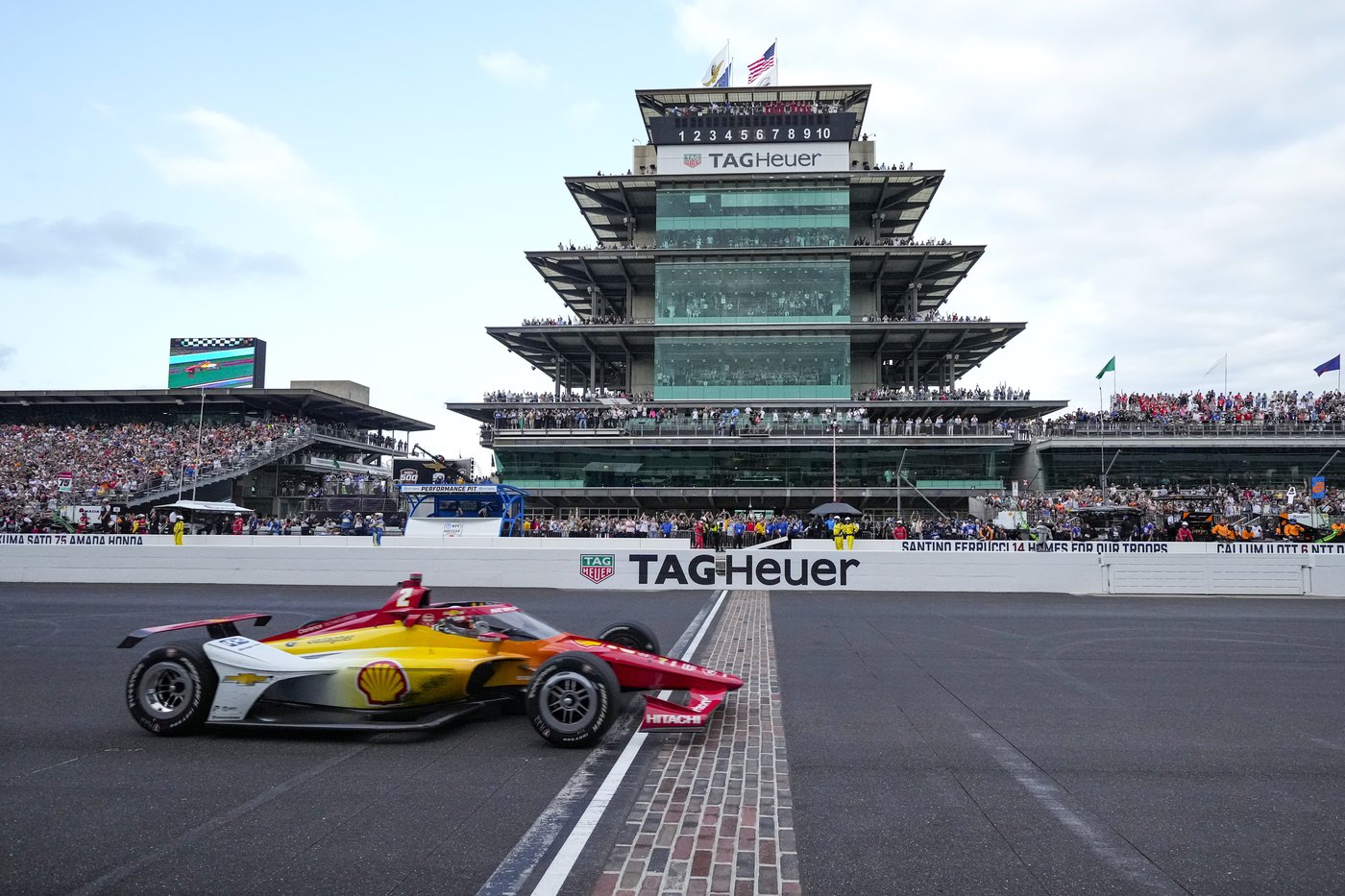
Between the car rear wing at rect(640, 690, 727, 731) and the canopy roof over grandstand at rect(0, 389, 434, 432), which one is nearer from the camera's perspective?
the car rear wing at rect(640, 690, 727, 731)

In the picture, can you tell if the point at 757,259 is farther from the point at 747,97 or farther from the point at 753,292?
the point at 747,97

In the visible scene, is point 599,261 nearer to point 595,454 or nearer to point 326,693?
point 595,454

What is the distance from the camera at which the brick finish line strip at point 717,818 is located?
439cm

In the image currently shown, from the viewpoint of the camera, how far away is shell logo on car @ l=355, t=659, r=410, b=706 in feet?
24.8

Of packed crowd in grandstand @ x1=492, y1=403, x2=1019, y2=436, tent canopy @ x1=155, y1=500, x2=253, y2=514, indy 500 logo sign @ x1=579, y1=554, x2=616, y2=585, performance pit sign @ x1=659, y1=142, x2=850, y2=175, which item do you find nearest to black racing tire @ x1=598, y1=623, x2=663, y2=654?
indy 500 logo sign @ x1=579, y1=554, x2=616, y2=585

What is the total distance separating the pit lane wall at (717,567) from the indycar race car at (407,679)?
15.1m

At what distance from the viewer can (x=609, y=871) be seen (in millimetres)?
4496

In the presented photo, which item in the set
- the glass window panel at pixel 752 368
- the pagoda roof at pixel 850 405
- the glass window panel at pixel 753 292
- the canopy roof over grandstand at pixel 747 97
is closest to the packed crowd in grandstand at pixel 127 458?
the pagoda roof at pixel 850 405

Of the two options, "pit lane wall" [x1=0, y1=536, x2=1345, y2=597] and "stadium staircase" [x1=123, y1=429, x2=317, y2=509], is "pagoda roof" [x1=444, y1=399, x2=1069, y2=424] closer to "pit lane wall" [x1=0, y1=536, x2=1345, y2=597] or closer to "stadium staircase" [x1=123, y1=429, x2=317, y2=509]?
"stadium staircase" [x1=123, y1=429, x2=317, y2=509]

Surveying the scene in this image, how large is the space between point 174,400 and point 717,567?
56412mm

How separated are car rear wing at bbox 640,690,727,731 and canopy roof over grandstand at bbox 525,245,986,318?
164 ft

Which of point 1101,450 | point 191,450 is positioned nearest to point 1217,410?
point 1101,450

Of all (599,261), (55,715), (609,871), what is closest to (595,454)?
(599,261)

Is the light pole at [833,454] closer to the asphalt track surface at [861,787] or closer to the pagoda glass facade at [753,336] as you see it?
the pagoda glass facade at [753,336]
